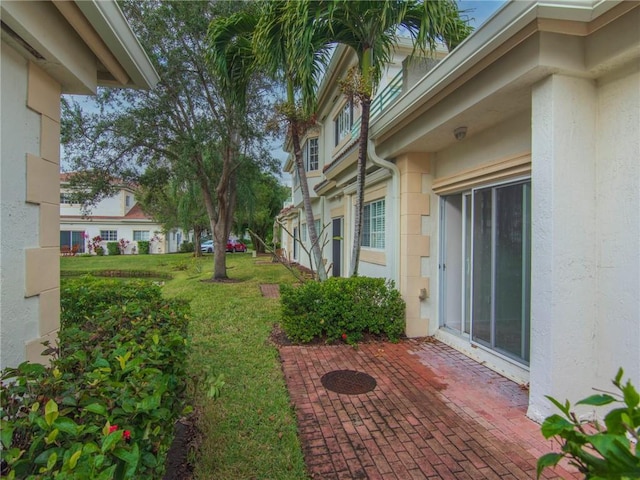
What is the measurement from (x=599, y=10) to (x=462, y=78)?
4.38ft

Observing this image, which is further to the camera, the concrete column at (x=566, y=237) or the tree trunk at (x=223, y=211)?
the tree trunk at (x=223, y=211)

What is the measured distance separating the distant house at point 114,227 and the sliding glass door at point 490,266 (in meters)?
31.2

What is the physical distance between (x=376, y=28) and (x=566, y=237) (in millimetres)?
4264

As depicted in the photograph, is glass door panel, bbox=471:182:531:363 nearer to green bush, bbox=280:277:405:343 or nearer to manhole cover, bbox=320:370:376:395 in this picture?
green bush, bbox=280:277:405:343

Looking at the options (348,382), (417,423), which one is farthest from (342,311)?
(417,423)

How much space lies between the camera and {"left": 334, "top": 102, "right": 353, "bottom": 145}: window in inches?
418

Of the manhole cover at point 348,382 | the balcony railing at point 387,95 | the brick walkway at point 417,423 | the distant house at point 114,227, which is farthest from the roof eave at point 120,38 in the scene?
the distant house at point 114,227

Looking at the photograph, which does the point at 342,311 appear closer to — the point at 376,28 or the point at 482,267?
the point at 482,267

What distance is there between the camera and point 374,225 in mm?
8328

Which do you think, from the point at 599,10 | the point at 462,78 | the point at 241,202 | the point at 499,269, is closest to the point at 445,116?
the point at 462,78

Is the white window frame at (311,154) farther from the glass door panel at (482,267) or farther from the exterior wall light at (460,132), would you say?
the glass door panel at (482,267)

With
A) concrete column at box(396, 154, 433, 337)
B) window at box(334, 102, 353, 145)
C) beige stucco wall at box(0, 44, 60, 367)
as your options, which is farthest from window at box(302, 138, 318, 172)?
beige stucco wall at box(0, 44, 60, 367)

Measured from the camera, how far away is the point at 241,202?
1709 cm

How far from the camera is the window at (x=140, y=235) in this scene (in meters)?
33.4
